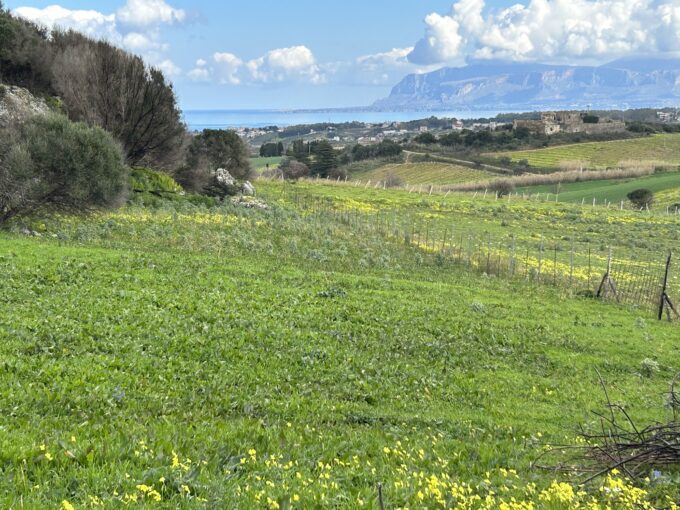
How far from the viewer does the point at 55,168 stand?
2333 centimetres

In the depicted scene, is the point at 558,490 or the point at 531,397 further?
the point at 531,397

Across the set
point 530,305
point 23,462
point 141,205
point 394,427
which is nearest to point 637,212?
point 530,305

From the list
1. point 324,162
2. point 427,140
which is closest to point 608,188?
point 324,162

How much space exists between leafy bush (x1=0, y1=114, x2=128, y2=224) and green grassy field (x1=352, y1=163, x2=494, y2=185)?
84.4 meters

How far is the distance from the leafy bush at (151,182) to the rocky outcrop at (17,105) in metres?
6.94

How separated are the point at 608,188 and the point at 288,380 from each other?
3470 inches

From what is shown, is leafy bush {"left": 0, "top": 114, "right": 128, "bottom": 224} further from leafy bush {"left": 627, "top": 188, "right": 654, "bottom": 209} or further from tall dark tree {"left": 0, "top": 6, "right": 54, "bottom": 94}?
leafy bush {"left": 627, "top": 188, "right": 654, "bottom": 209}

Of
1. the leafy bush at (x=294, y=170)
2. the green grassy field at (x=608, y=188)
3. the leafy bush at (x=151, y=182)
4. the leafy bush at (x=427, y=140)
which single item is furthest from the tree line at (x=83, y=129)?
the leafy bush at (x=427, y=140)

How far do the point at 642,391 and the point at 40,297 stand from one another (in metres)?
14.1

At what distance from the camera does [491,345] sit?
561 inches

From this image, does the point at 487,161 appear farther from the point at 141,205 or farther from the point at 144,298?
the point at 144,298

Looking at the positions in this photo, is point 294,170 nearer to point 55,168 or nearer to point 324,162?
point 324,162

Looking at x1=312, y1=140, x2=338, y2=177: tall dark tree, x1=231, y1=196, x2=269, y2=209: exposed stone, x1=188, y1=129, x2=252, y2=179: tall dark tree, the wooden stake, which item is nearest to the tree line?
x1=188, y1=129, x2=252, y2=179: tall dark tree

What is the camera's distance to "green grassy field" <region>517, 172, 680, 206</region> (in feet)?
257
